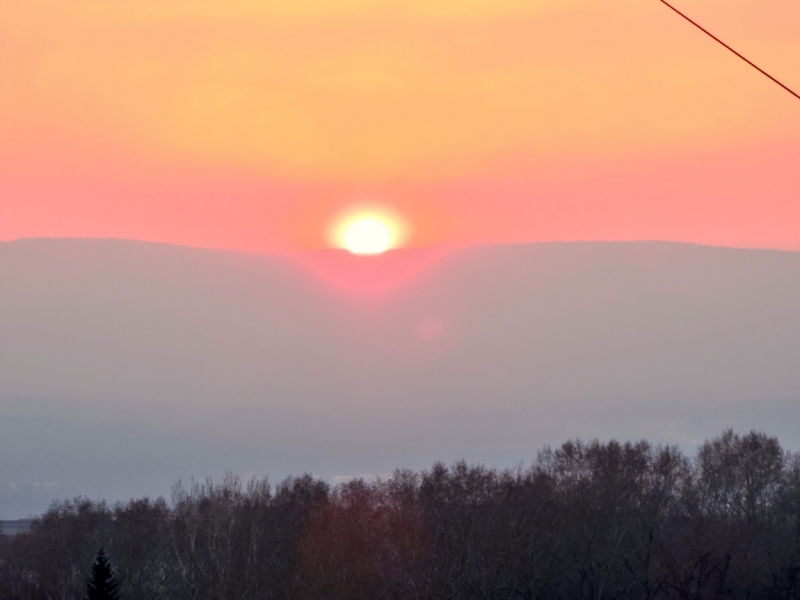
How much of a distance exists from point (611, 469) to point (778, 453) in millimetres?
35142

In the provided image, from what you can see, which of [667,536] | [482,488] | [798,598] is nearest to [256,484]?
[482,488]

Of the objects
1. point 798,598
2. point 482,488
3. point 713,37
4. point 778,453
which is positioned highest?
point 778,453

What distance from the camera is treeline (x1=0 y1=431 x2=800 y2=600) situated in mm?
58781

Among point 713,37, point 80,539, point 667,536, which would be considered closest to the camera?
point 713,37

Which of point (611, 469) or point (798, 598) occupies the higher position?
point (611, 469)

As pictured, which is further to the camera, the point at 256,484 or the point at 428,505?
the point at 256,484

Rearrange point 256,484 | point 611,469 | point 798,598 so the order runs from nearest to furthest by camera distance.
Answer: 1. point 798,598
2. point 256,484
3. point 611,469

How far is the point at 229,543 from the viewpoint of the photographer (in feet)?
232

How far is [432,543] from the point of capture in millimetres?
65562

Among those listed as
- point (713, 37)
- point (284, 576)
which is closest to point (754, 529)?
point (284, 576)

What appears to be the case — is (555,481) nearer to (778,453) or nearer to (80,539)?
(80,539)

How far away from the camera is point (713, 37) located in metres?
18.3

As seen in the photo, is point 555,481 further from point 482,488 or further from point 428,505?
point 428,505

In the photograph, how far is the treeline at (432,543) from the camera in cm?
5878
